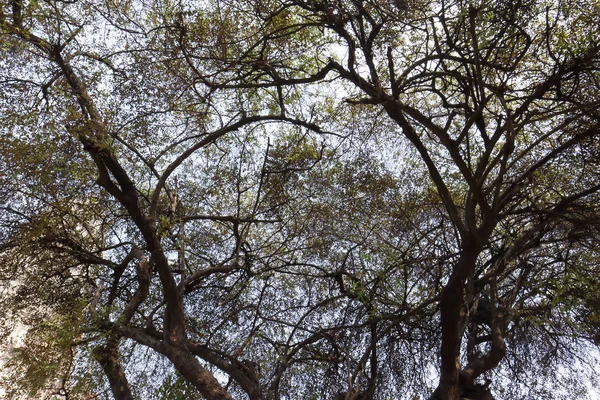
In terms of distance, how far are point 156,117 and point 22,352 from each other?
2996 millimetres

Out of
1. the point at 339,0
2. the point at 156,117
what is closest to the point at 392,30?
the point at 339,0

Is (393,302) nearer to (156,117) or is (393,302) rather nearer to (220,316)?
(220,316)

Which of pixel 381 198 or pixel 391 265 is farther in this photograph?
pixel 381 198

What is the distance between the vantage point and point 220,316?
7758 millimetres

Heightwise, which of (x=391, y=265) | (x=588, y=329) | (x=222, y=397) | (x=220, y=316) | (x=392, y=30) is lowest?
(x=222, y=397)

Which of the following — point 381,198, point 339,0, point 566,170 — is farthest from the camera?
point 381,198

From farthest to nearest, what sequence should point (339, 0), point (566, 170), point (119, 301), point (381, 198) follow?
point (119, 301)
point (381, 198)
point (566, 170)
point (339, 0)

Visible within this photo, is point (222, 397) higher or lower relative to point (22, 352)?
lower

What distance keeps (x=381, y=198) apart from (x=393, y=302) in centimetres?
174

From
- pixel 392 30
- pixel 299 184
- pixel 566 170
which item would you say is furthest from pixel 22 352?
pixel 566 170

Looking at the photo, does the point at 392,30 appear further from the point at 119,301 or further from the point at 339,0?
the point at 119,301

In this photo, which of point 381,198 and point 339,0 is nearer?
point 339,0

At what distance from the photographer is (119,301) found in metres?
8.30

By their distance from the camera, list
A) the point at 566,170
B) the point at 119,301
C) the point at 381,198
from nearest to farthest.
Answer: the point at 566,170 < the point at 381,198 < the point at 119,301
